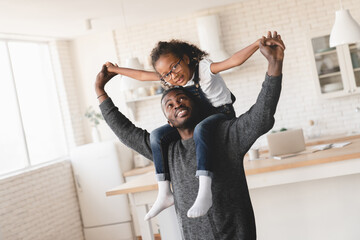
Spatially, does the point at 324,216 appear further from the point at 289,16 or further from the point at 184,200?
the point at 289,16

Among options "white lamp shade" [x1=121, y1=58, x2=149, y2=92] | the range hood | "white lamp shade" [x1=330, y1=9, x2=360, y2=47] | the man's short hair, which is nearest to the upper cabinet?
the range hood

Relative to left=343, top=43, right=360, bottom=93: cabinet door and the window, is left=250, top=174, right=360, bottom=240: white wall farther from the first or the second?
the window

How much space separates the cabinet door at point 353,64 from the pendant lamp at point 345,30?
2026 millimetres

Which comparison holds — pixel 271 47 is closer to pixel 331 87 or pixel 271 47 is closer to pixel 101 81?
pixel 101 81

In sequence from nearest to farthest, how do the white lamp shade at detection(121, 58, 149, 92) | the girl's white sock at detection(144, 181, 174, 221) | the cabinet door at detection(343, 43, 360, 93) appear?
the girl's white sock at detection(144, 181, 174, 221) < the white lamp shade at detection(121, 58, 149, 92) < the cabinet door at detection(343, 43, 360, 93)

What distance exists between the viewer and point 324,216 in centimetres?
372

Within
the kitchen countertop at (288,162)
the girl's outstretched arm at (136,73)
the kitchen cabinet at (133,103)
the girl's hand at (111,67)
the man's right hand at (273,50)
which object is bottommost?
the kitchen countertop at (288,162)

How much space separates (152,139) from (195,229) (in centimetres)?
36

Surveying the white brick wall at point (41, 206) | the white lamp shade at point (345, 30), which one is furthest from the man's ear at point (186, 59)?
the white brick wall at point (41, 206)

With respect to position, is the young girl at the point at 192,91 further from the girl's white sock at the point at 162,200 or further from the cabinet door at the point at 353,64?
the cabinet door at the point at 353,64

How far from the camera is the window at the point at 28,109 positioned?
18.6 ft

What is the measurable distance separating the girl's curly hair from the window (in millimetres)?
4309

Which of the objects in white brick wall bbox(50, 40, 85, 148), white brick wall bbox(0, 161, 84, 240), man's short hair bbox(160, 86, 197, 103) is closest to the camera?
man's short hair bbox(160, 86, 197, 103)

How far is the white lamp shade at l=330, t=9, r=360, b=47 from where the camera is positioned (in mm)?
3834
